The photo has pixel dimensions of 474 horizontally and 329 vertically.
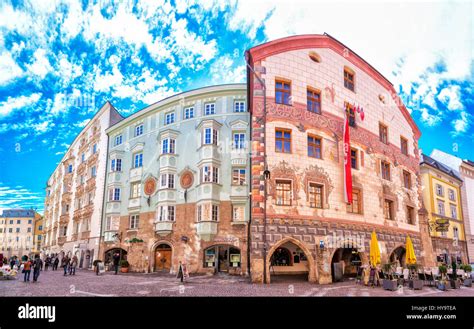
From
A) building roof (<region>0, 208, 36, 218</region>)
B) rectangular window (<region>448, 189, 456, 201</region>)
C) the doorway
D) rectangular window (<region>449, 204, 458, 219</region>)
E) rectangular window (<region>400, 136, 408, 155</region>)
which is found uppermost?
rectangular window (<region>400, 136, 408, 155</region>)

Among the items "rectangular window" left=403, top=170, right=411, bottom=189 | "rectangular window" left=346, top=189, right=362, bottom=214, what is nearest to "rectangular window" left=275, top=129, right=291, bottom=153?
"rectangular window" left=346, top=189, right=362, bottom=214

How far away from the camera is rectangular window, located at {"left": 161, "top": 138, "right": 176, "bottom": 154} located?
31.9 m

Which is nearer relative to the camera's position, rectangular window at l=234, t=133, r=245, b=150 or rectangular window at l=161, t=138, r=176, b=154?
rectangular window at l=234, t=133, r=245, b=150

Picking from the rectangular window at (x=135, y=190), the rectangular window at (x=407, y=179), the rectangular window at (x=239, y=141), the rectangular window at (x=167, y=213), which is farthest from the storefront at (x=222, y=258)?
the rectangular window at (x=407, y=179)

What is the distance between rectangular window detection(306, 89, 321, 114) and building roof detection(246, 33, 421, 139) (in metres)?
3.49

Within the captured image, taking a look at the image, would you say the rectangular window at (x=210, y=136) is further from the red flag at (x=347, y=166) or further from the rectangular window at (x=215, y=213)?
the red flag at (x=347, y=166)

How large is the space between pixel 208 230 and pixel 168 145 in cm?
930

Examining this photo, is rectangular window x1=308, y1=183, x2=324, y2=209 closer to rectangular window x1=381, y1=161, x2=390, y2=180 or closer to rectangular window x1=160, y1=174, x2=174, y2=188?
rectangular window x1=381, y1=161, x2=390, y2=180

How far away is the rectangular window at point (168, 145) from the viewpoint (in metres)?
31.9
